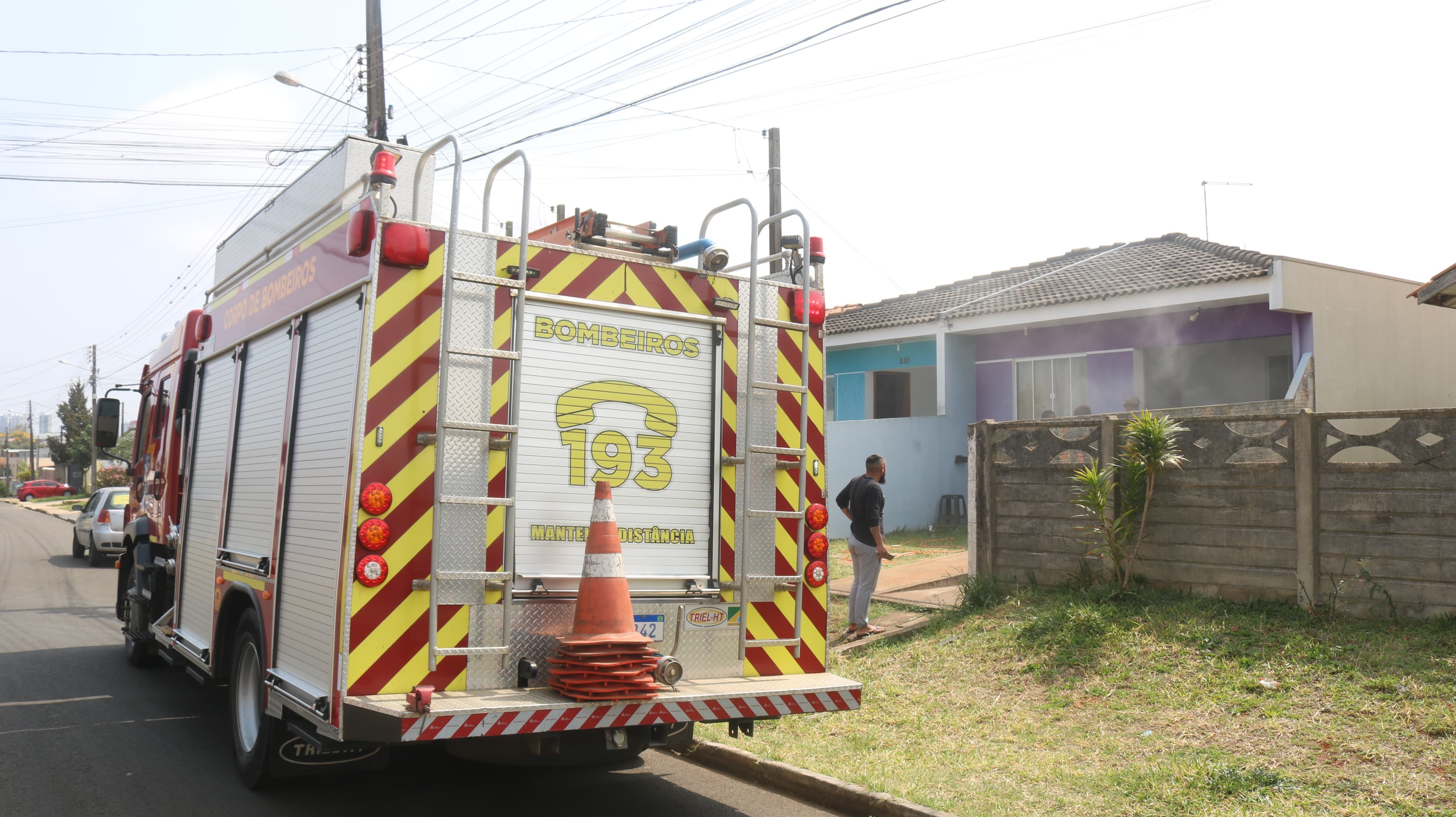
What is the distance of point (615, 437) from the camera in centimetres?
529

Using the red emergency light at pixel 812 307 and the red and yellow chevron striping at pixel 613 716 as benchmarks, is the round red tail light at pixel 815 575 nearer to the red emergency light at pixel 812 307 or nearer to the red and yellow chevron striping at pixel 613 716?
the red and yellow chevron striping at pixel 613 716

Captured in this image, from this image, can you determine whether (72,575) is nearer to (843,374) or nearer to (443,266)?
(843,374)

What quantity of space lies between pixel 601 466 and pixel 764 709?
1405 millimetres

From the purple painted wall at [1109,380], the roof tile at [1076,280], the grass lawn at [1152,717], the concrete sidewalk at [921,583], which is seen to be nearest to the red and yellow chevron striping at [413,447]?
the grass lawn at [1152,717]

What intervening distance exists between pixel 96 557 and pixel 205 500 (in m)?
16.5

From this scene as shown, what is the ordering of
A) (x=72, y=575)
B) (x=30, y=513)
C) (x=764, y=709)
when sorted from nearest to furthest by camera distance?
(x=764, y=709), (x=72, y=575), (x=30, y=513)

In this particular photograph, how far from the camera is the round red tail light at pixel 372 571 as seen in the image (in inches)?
177

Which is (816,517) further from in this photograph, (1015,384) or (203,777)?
(1015,384)

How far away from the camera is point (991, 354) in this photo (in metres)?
20.5

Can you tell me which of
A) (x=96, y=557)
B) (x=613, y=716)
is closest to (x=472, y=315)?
(x=613, y=716)

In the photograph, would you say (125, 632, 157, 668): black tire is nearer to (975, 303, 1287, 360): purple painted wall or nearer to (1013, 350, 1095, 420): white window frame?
(1013, 350, 1095, 420): white window frame

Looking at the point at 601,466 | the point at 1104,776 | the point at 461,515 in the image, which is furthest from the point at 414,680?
the point at 1104,776

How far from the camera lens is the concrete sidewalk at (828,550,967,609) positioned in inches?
416

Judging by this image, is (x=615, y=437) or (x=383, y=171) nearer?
(x=383, y=171)
